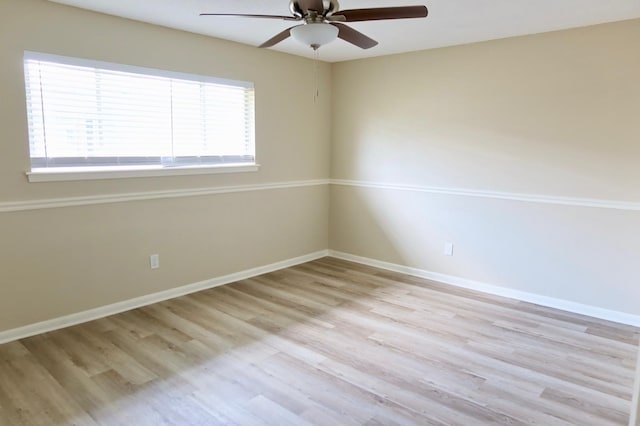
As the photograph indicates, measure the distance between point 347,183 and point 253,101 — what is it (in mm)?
1474

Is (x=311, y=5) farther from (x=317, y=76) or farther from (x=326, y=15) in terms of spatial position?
(x=317, y=76)

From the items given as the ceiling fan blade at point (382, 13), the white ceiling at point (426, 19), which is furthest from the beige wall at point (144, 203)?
the ceiling fan blade at point (382, 13)

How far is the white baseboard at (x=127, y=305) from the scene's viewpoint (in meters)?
2.99

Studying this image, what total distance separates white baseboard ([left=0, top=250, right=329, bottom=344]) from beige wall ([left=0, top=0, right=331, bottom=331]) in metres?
0.05

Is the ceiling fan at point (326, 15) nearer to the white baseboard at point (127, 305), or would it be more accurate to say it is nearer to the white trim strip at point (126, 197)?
the white trim strip at point (126, 197)

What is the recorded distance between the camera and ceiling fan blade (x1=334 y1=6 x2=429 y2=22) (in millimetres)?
2266

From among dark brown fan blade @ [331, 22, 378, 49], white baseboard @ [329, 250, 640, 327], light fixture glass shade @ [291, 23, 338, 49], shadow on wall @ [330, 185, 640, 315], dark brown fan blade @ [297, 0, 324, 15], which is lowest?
white baseboard @ [329, 250, 640, 327]

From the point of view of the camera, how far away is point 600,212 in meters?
3.43

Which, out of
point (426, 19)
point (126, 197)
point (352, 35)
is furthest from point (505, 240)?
point (126, 197)

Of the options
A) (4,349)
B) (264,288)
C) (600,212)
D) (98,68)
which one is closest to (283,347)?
(264,288)

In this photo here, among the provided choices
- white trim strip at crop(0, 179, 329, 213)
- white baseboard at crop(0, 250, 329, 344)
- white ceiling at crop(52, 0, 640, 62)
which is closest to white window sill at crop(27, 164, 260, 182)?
white trim strip at crop(0, 179, 329, 213)

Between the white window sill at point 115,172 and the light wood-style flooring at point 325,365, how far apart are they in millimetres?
1090

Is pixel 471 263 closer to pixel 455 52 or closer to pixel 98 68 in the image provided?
pixel 455 52

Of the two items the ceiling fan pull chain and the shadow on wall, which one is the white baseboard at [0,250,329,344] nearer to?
the shadow on wall
